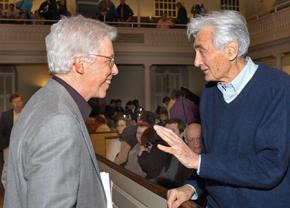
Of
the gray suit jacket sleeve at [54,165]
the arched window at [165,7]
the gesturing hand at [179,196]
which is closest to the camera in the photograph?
the gray suit jacket sleeve at [54,165]

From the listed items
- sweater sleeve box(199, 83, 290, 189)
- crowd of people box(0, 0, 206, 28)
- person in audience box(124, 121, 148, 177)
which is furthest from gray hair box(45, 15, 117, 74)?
crowd of people box(0, 0, 206, 28)

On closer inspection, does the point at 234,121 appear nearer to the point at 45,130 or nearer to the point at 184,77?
the point at 45,130

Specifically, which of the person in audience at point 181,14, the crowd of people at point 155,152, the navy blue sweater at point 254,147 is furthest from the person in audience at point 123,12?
the navy blue sweater at point 254,147

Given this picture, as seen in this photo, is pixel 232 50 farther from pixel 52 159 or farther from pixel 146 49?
pixel 146 49

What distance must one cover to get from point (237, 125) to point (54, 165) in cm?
88

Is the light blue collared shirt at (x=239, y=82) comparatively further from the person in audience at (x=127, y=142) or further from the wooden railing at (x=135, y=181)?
the person in audience at (x=127, y=142)

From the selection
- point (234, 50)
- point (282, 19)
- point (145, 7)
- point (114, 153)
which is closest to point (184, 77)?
point (145, 7)

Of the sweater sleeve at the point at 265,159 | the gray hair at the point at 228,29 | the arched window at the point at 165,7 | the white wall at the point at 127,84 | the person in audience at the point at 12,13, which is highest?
the arched window at the point at 165,7

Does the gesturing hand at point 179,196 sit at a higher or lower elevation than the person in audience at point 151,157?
higher

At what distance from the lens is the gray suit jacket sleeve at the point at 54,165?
164 centimetres

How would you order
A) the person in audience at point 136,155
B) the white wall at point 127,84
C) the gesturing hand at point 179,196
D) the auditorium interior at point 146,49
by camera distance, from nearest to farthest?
the gesturing hand at point 179,196, the person in audience at point 136,155, the auditorium interior at point 146,49, the white wall at point 127,84

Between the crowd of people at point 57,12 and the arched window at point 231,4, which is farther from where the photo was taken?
the arched window at point 231,4

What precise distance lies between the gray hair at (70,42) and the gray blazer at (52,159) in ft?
0.31

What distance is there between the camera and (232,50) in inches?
84.1
